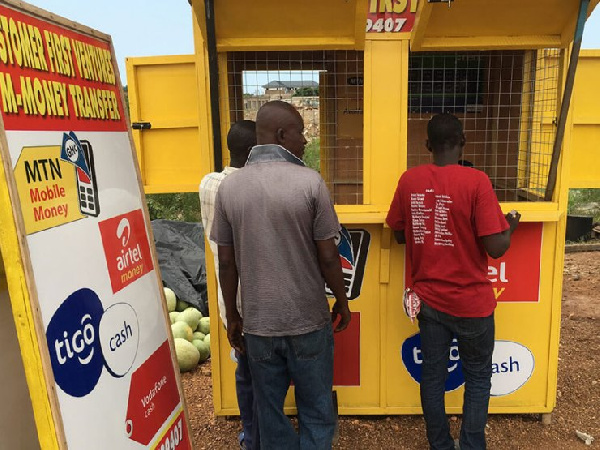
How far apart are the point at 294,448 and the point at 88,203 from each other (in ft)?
4.77

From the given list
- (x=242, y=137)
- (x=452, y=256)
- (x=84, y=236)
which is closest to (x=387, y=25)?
(x=242, y=137)

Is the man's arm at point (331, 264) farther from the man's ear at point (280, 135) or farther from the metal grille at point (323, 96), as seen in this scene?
the metal grille at point (323, 96)

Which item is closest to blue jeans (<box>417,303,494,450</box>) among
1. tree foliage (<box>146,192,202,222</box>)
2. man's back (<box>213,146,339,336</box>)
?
man's back (<box>213,146,339,336</box>)

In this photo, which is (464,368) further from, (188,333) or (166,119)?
(188,333)

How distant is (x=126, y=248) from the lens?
8.28ft

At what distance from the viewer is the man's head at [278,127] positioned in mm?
2242

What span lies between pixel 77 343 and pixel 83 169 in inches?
28.4

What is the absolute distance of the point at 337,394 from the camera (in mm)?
3598

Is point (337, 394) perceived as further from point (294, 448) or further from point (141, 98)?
point (141, 98)

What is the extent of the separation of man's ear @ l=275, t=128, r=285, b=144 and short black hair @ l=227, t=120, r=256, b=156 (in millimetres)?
528

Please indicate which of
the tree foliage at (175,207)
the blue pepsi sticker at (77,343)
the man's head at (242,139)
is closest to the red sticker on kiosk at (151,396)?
the blue pepsi sticker at (77,343)

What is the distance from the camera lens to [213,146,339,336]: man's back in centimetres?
216

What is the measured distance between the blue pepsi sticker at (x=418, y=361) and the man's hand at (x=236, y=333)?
1379 mm

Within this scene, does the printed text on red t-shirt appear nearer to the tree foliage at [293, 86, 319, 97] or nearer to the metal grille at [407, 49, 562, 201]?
the metal grille at [407, 49, 562, 201]
